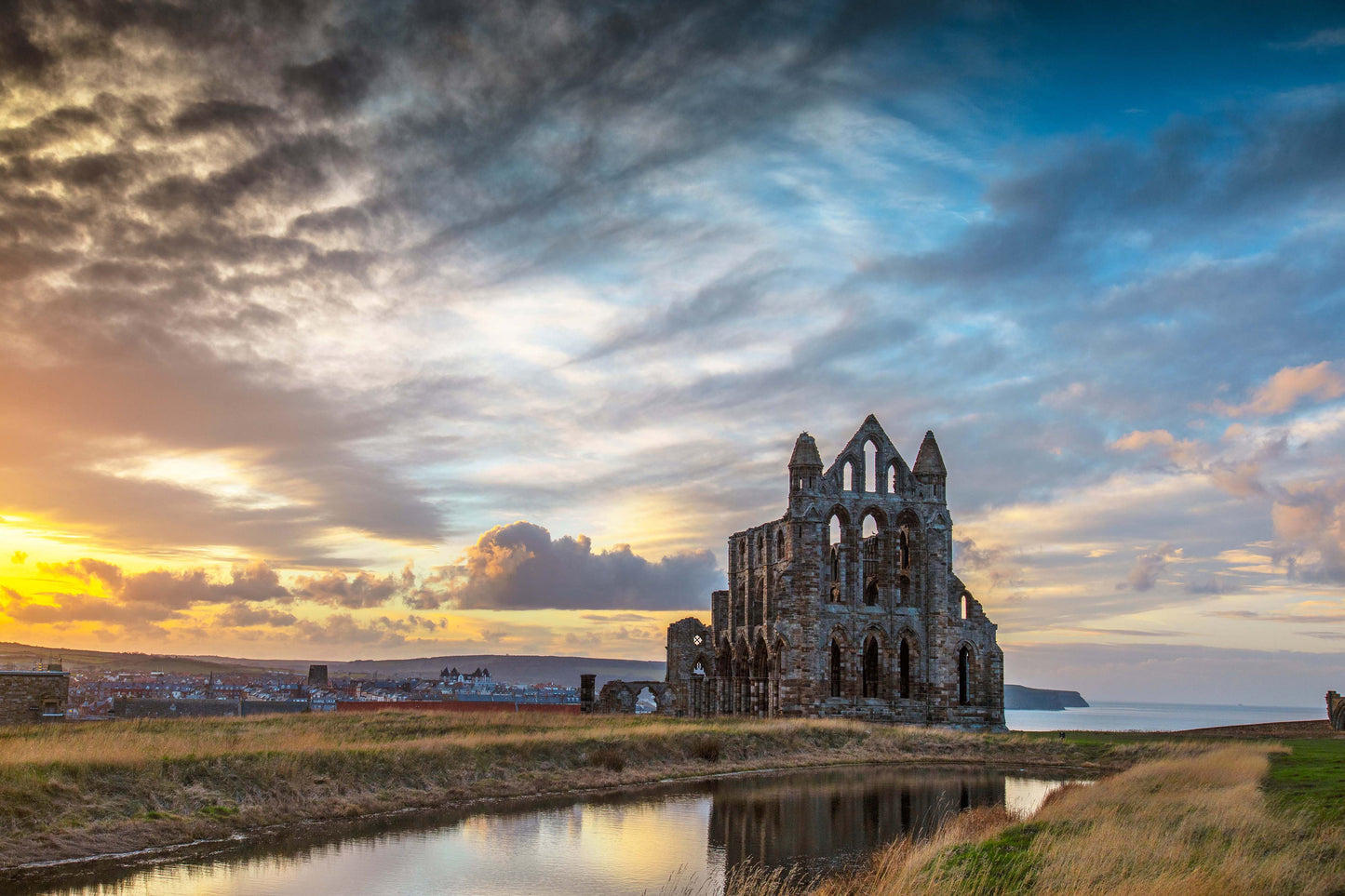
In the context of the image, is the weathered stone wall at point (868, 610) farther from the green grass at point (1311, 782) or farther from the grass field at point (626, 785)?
the green grass at point (1311, 782)

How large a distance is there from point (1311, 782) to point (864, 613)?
38.2 meters

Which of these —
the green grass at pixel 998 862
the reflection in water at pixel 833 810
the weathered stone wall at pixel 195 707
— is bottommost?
the reflection in water at pixel 833 810

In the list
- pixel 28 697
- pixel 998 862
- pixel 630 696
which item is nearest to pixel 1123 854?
pixel 998 862

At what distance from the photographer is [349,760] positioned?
1056 inches

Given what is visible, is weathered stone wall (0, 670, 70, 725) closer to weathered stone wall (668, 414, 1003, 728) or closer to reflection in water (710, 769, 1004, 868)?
reflection in water (710, 769, 1004, 868)

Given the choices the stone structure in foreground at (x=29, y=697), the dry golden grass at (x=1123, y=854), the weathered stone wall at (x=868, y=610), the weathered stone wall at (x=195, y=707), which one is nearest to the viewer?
the dry golden grass at (x=1123, y=854)

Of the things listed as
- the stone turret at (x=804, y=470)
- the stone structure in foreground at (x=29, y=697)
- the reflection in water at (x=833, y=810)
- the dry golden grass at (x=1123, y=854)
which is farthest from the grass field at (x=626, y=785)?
the stone turret at (x=804, y=470)

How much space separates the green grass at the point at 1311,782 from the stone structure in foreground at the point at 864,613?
27.0 meters

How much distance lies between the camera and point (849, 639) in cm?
6069

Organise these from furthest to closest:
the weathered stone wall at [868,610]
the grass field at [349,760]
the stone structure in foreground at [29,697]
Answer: the weathered stone wall at [868,610], the stone structure in foreground at [29,697], the grass field at [349,760]

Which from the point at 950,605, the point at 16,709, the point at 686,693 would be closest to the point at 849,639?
the point at 950,605

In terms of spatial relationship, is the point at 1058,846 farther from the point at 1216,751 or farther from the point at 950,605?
the point at 950,605

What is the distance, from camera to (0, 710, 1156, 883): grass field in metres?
20.3

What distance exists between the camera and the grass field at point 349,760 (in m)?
20.3
